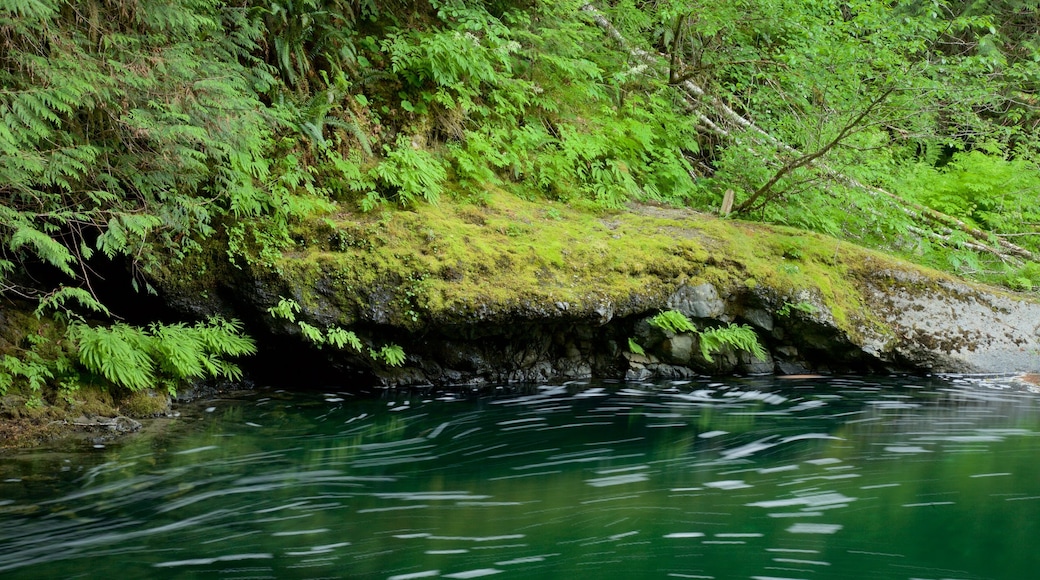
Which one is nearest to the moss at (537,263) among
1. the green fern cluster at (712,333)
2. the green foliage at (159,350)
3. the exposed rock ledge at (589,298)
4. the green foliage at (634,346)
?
the exposed rock ledge at (589,298)

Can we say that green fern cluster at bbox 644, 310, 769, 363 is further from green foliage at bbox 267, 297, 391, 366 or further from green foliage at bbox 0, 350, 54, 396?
green foliage at bbox 0, 350, 54, 396

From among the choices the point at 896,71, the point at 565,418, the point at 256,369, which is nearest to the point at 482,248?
the point at 565,418

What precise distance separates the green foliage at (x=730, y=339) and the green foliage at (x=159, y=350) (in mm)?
4759

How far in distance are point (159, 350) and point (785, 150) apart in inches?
319

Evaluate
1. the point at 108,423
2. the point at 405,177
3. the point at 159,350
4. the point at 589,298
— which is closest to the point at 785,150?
the point at 589,298

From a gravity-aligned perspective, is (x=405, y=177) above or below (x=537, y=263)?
above

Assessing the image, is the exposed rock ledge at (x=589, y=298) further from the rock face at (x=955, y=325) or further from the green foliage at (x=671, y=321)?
the green foliage at (x=671, y=321)

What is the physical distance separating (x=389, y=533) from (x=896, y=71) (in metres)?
7.46

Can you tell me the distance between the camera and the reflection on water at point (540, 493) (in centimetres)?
371

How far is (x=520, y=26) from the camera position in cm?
1049

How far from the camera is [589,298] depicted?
7578mm

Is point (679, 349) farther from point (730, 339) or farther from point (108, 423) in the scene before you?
point (108, 423)

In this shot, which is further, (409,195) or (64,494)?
(409,195)

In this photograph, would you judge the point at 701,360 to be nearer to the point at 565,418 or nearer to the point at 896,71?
the point at 565,418
